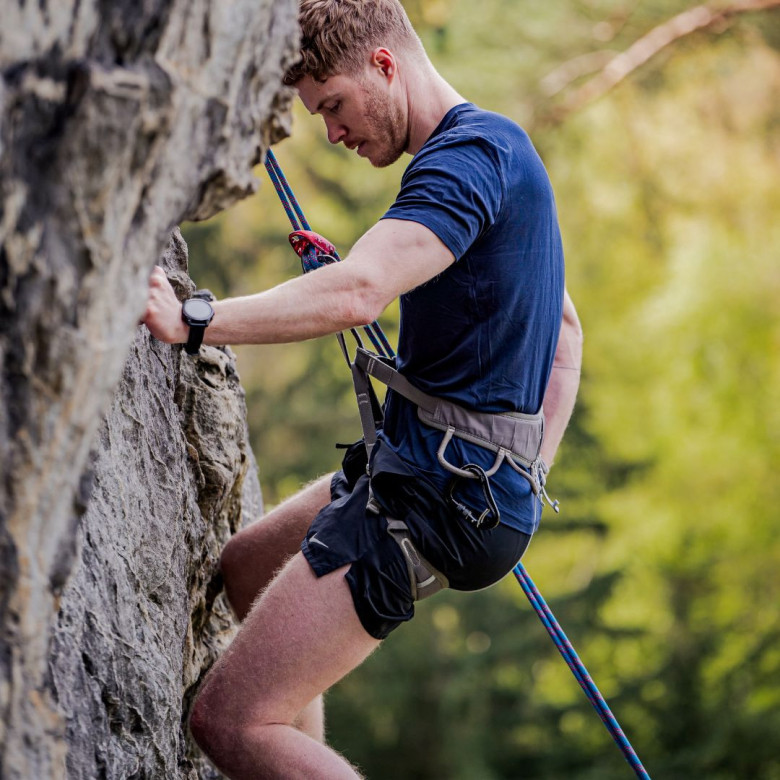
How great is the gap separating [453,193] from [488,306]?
35 centimetres

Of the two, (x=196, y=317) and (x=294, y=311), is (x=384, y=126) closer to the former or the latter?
(x=294, y=311)

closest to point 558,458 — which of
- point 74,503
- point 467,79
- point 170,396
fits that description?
point 467,79

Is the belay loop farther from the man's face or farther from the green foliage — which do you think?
the green foliage

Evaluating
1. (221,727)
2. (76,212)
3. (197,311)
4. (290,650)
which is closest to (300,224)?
(197,311)

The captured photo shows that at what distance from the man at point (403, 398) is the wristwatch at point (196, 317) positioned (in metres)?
0.53

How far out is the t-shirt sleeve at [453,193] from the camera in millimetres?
2334

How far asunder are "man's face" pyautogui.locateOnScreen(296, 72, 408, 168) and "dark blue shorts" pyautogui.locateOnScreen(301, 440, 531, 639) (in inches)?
30.6

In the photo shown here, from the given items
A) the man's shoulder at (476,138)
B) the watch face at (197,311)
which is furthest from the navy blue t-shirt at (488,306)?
the watch face at (197,311)

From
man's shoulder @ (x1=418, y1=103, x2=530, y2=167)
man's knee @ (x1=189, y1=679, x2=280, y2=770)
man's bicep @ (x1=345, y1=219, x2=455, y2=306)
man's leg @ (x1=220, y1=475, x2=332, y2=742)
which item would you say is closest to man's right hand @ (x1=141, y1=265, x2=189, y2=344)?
man's bicep @ (x1=345, y1=219, x2=455, y2=306)

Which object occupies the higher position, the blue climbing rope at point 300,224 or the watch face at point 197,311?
the watch face at point 197,311

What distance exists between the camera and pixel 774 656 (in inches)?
496

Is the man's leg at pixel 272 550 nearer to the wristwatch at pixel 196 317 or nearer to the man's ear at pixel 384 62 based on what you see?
the wristwatch at pixel 196 317

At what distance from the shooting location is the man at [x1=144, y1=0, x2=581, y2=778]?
2564 mm

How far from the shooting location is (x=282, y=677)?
2.57 metres
